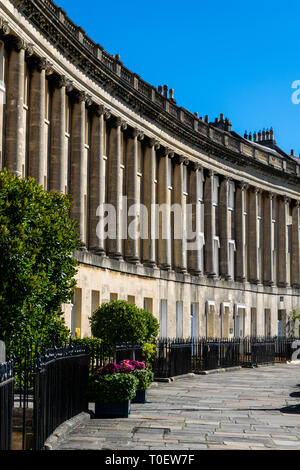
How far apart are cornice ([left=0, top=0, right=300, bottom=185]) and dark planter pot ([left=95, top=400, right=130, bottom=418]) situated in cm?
1539

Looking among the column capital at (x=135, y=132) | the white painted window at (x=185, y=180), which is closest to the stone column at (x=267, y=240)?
the white painted window at (x=185, y=180)

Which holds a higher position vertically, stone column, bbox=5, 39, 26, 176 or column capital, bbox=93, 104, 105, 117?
column capital, bbox=93, 104, 105, 117

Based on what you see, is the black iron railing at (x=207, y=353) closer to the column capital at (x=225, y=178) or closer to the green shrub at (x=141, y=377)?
the green shrub at (x=141, y=377)

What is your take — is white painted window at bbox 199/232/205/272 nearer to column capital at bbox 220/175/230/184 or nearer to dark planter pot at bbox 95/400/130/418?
column capital at bbox 220/175/230/184

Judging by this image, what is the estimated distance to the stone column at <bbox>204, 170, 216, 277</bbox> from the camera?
49.7m

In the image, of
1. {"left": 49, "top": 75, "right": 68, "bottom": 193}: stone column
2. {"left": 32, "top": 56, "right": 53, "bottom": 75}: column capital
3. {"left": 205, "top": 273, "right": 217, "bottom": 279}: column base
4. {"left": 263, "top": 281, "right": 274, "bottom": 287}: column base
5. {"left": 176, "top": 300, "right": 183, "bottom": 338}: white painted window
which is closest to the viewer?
{"left": 32, "top": 56, "right": 53, "bottom": 75}: column capital

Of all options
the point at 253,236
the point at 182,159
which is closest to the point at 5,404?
the point at 182,159

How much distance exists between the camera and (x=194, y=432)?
47.5 feet

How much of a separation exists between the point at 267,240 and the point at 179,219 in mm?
14072

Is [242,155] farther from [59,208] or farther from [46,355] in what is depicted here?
[46,355]

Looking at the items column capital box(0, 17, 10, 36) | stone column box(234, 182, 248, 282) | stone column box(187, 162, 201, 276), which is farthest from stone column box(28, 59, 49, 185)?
stone column box(234, 182, 248, 282)

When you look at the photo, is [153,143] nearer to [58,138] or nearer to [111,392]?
[58,138]

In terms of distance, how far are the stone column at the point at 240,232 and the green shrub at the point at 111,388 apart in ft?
124

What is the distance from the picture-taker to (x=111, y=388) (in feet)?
53.4
